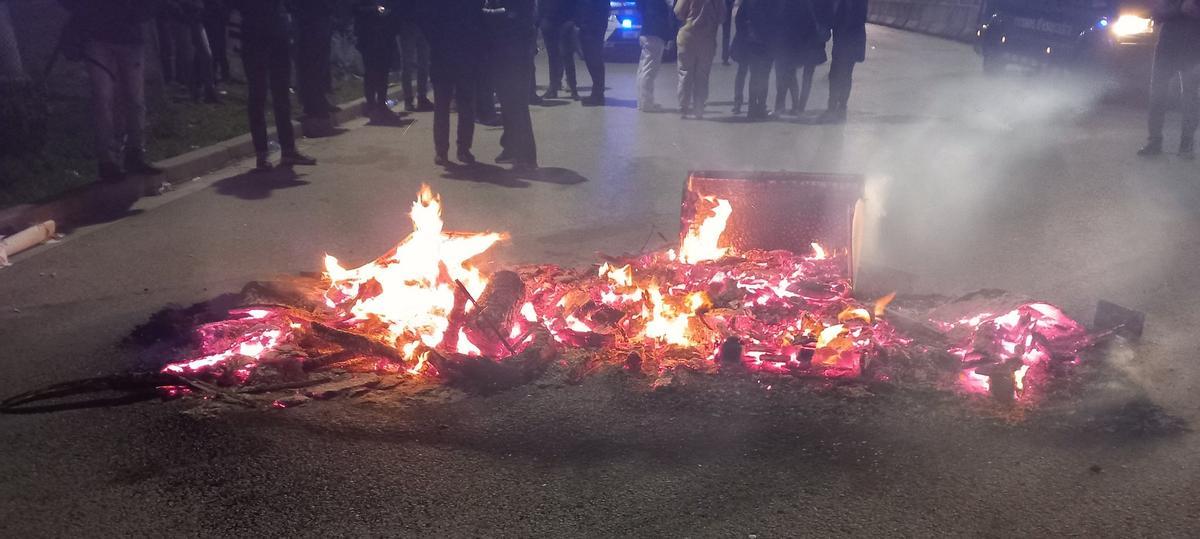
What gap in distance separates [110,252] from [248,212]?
1415 mm

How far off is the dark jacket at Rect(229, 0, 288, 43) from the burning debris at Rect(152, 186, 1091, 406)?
4.28 meters

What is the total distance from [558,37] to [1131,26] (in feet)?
28.6

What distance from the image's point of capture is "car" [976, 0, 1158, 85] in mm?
14508

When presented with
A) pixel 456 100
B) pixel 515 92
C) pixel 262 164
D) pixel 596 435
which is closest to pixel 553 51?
pixel 515 92

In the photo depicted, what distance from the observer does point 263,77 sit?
9398 mm

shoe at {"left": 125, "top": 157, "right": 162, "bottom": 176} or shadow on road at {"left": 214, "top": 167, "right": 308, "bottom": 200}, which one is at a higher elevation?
shoe at {"left": 125, "top": 157, "right": 162, "bottom": 176}

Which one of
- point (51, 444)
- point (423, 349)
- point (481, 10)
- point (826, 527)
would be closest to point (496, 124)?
point (481, 10)

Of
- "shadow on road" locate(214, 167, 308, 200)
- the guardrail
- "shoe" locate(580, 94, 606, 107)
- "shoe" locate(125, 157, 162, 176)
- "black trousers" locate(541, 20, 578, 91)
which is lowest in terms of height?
"shadow on road" locate(214, 167, 308, 200)

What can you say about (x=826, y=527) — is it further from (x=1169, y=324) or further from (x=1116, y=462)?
(x=1169, y=324)

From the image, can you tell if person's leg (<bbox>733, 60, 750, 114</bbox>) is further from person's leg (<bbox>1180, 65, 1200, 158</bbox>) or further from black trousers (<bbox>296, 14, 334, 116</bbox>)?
black trousers (<bbox>296, 14, 334, 116</bbox>)

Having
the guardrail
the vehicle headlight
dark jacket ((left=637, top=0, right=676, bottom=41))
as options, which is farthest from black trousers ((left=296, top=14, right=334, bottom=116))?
the guardrail

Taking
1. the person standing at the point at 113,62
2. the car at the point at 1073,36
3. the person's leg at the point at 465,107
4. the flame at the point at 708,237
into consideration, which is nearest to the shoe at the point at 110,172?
the person standing at the point at 113,62

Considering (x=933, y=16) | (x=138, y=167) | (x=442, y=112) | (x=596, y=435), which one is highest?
(x=933, y=16)

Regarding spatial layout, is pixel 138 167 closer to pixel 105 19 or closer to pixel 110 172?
pixel 110 172
